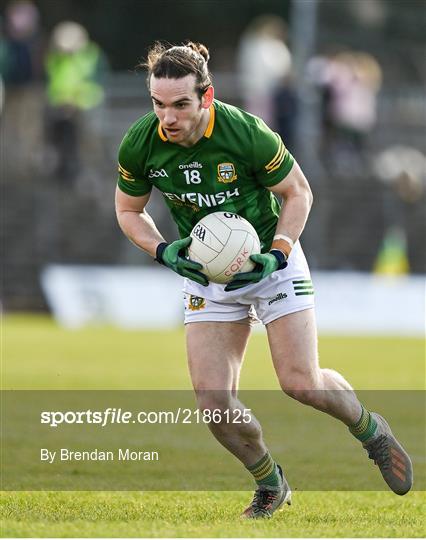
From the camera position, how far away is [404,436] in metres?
10.5

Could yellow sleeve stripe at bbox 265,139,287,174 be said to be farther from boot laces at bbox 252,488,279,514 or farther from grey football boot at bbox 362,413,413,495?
boot laces at bbox 252,488,279,514

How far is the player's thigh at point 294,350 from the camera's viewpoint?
745cm

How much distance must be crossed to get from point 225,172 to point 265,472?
173 cm

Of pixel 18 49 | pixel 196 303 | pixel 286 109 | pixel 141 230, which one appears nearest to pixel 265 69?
pixel 286 109

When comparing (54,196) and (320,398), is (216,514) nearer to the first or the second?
(320,398)

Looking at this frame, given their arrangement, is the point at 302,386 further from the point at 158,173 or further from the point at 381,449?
the point at 158,173

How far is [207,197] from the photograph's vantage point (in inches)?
293

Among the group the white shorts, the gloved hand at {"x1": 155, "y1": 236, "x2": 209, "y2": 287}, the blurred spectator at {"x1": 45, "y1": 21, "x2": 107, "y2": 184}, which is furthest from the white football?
the blurred spectator at {"x1": 45, "y1": 21, "x2": 107, "y2": 184}

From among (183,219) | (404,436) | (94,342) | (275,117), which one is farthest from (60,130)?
(183,219)

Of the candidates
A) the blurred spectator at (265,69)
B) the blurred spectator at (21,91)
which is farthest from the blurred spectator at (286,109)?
the blurred spectator at (21,91)

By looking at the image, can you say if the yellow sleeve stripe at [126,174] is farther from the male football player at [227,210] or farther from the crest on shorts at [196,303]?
the crest on shorts at [196,303]

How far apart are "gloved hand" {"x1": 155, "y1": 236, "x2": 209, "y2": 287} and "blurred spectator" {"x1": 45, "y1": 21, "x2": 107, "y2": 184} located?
14.6 meters

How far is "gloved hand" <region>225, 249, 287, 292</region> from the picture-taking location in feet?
23.7

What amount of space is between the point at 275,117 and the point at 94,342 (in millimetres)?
5278
